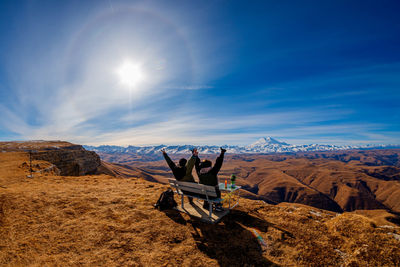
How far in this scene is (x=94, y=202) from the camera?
8.38 metres

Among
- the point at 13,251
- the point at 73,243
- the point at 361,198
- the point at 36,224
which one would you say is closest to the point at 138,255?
the point at 73,243

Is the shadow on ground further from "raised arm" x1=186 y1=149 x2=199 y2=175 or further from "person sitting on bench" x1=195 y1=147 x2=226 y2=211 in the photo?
"raised arm" x1=186 y1=149 x2=199 y2=175

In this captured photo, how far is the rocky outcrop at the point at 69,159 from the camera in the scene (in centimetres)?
2310

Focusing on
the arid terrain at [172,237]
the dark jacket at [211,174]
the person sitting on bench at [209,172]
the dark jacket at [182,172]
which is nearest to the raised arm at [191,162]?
the dark jacket at [182,172]

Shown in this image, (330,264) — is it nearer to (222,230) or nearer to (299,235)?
(299,235)

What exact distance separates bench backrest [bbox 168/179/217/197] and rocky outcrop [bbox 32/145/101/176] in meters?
23.6

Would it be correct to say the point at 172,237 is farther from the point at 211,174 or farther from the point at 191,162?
the point at 191,162

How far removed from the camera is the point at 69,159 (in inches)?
1110

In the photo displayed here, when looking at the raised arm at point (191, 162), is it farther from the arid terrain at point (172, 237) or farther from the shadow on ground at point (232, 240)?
the shadow on ground at point (232, 240)

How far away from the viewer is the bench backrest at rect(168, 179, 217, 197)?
6.59m

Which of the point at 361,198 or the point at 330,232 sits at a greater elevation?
the point at 330,232

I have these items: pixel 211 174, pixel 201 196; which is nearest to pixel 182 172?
pixel 201 196

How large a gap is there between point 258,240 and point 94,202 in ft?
25.9

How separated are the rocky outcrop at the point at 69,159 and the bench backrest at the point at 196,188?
23646 millimetres
